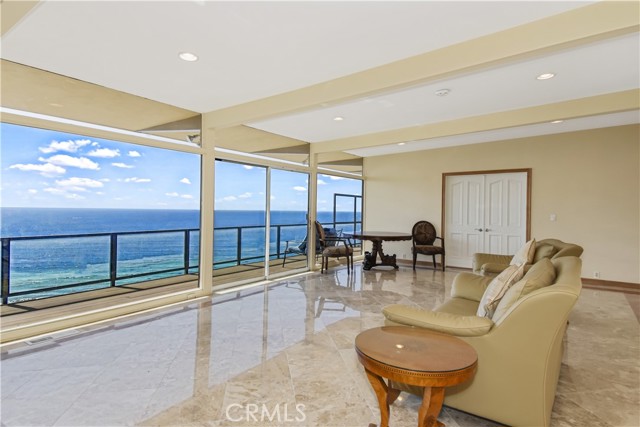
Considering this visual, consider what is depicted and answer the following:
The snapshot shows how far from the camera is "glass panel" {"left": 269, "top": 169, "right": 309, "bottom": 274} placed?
20.0 ft

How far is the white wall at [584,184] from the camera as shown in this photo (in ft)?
17.6

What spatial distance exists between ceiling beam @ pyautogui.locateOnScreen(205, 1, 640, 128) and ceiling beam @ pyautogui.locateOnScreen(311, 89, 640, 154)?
6.86 feet

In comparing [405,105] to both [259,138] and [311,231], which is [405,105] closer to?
[259,138]

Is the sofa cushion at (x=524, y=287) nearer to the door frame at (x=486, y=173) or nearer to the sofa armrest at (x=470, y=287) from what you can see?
the sofa armrest at (x=470, y=287)

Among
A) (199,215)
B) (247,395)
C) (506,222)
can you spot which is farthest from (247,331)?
(506,222)

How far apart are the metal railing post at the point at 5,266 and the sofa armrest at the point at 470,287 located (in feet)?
16.5

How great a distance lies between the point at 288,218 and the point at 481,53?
4.61 m

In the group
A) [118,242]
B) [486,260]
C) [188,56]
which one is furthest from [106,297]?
[486,260]

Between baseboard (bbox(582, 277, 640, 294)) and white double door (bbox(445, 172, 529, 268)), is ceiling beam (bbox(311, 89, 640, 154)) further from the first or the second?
baseboard (bbox(582, 277, 640, 294))

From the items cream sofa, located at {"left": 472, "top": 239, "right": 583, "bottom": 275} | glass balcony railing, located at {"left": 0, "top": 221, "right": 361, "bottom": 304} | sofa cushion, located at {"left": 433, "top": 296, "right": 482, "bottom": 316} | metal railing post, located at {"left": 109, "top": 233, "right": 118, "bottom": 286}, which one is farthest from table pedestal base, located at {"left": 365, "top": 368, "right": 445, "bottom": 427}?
Result: metal railing post, located at {"left": 109, "top": 233, "right": 118, "bottom": 286}

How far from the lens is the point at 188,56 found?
9.90ft

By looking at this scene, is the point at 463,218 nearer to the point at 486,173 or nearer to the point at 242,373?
the point at 486,173

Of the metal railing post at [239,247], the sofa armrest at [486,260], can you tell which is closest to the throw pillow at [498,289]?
the sofa armrest at [486,260]

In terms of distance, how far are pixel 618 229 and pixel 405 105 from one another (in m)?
4.26
